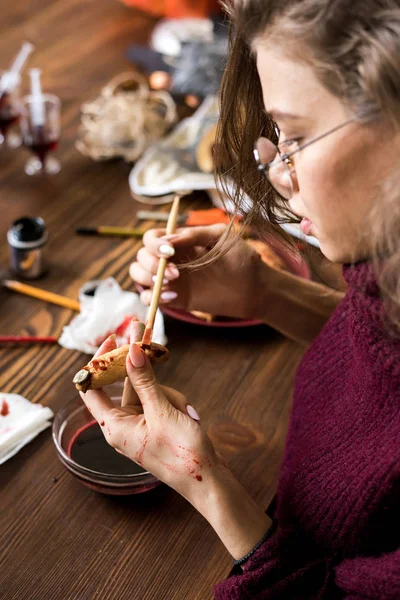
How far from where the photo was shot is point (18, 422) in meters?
1.14

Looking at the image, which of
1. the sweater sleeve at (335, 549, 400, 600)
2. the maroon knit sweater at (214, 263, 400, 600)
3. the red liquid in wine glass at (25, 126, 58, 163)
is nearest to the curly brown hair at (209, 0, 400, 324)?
the maroon knit sweater at (214, 263, 400, 600)

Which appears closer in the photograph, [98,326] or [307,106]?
[307,106]

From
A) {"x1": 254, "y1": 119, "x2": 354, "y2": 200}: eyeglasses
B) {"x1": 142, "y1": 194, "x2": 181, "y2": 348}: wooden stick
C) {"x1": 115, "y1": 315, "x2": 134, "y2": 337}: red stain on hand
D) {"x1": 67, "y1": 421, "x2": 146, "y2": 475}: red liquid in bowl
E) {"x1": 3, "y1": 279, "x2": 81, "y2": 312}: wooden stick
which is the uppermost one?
{"x1": 254, "y1": 119, "x2": 354, "y2": 200}: eyeglasses

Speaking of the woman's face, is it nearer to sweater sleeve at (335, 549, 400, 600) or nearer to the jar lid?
sweater sleeve at (335, 549, 400, 600)

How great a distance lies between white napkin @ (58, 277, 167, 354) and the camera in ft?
4.26

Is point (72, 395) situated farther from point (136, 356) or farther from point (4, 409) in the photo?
point (136, 356)

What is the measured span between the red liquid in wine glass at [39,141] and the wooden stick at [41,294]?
45 cm

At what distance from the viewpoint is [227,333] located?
1.37m

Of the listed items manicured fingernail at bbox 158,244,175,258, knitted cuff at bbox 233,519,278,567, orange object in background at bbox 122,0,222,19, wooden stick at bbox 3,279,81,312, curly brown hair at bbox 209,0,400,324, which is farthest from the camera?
orange object in background at bbox 122,0,222,19

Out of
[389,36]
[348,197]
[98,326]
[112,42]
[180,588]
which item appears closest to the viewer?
[389,36]

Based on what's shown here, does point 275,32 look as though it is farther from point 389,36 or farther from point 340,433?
point 340,433

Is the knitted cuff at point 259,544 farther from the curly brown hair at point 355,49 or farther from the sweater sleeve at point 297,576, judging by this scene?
the curly brown hair at point 355,49

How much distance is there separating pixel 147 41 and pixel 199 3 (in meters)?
0.28

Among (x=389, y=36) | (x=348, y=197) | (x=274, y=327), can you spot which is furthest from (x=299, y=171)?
(x=274, y=327)
